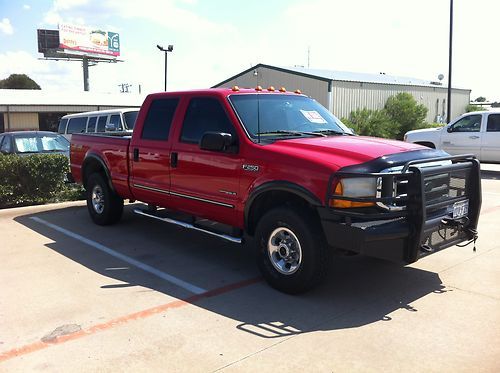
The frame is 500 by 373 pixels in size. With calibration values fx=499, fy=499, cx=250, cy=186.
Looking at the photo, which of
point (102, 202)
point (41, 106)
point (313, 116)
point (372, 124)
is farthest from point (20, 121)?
point (313, 116)

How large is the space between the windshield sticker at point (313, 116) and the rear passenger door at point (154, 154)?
163cm

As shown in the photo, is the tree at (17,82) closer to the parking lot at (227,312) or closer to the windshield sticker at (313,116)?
the parking lot at (227,312)

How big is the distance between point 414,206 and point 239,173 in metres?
1.80

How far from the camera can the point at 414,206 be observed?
425 cm

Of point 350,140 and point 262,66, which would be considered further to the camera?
point 262,66

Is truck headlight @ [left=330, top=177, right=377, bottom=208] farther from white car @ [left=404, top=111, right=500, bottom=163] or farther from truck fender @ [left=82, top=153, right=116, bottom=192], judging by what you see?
white car @ [left=404, top=111, right=500, bottom=163]

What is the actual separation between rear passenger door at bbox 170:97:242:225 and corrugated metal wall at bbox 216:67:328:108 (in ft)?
92.5

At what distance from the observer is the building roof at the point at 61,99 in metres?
38.8

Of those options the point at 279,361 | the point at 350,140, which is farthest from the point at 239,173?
the point at 279,361

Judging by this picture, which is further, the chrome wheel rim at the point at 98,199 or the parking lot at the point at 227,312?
the chrome wheel rim at the point at 98,199

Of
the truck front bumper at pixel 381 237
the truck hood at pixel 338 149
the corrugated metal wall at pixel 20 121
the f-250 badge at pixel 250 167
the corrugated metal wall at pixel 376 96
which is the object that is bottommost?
the truck front bumper at pixel 381 237

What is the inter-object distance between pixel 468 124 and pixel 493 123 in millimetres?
723

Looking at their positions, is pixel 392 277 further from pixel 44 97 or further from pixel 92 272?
pixel 44 97

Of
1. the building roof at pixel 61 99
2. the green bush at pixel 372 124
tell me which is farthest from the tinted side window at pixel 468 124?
the building roof at pixel 61 99
